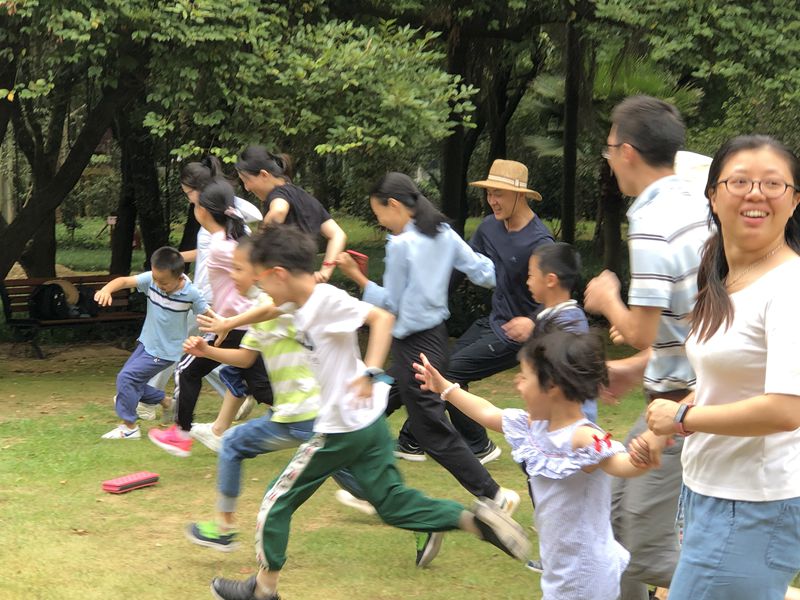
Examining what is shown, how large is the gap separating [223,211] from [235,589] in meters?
2.88

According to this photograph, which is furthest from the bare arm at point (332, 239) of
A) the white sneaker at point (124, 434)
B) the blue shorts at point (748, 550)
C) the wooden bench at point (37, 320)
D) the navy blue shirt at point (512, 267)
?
the wooden bench at point (37, 320)

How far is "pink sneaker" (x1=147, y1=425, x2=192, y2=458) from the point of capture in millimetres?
6953

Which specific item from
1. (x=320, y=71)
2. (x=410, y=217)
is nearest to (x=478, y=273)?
(x=410, y=217)

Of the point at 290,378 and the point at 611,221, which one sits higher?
the point at 611,221

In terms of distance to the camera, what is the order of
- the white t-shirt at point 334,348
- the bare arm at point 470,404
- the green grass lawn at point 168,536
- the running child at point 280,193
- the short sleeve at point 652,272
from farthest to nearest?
1. the running child at point 280,193
2. the green grass lawn at point 168,536
3. the white t-shirt at point 334,348
4. the bare arm at point 470,404
5. the short sleeve at point 652,272

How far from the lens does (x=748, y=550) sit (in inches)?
102

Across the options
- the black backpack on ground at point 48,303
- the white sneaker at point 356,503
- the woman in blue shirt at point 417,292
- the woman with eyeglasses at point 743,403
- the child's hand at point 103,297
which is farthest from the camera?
the black backpack on ground at point 48,303

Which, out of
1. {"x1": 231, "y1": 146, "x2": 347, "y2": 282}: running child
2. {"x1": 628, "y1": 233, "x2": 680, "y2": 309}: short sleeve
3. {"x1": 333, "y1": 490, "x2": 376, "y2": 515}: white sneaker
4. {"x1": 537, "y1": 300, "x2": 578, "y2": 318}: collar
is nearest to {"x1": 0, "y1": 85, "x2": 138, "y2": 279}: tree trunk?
{"x1": 231, "y1": 146, "x2": 347, "y2": 282}: running child

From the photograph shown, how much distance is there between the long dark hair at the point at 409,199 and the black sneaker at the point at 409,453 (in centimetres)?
211

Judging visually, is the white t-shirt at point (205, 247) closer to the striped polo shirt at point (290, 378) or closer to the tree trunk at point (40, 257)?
the striped polo shirt at point (290, 378)

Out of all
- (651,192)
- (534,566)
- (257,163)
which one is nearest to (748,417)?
(651,192)

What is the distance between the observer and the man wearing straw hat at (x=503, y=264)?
243 inches

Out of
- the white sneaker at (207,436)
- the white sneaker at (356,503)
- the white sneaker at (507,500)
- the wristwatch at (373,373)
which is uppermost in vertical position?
the wristwatch at (373,373)

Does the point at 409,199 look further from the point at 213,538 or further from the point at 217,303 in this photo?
the point at 213,538
